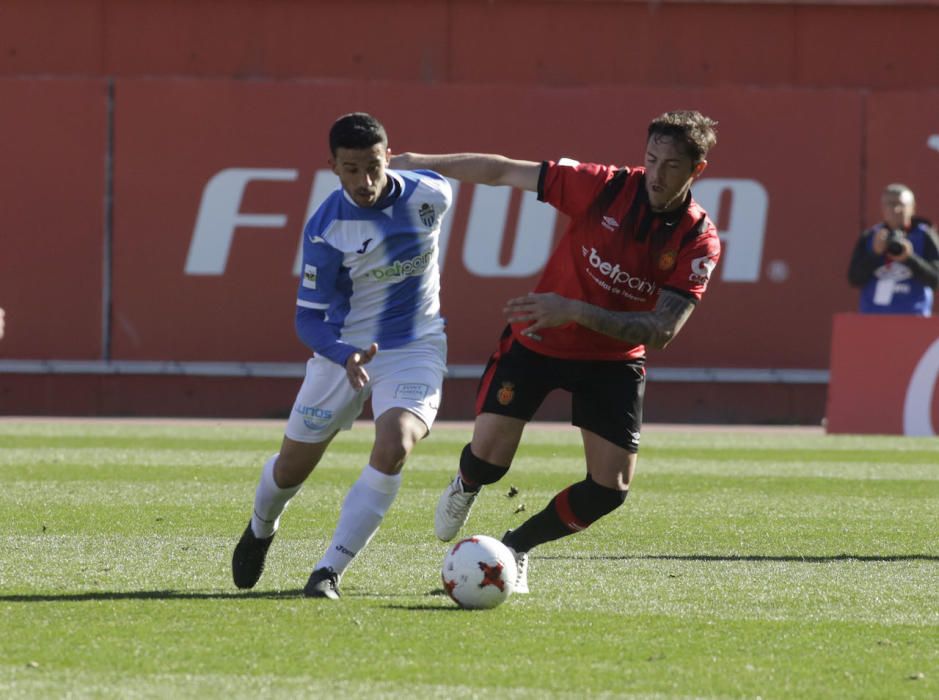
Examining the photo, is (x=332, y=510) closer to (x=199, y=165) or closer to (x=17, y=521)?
(x=17, y=521)

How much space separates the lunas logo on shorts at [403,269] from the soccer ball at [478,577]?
1183 mm

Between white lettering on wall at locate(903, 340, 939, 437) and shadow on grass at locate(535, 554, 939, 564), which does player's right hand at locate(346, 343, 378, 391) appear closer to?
shadow on grass at locate(535, 554, 939, 564)

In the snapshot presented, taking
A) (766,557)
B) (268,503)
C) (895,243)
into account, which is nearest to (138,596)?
(268,503)

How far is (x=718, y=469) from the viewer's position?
1341 cm

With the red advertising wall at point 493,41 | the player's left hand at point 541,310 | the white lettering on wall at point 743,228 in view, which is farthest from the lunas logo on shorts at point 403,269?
the red advertising wall at point 493,41

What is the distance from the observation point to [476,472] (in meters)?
7.48

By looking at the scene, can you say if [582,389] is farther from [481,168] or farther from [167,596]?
[167,596]

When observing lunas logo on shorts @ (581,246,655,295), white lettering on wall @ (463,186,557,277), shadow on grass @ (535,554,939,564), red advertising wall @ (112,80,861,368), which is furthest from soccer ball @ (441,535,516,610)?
white lettering on wall @ (463,186,557,277)

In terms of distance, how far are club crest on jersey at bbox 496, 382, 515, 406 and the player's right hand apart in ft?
2.93

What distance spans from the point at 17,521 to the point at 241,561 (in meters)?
2.72

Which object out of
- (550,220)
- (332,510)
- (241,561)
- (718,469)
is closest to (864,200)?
(550,220)

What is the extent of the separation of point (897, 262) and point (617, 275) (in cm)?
991

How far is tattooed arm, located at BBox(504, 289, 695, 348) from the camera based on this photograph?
253 inches

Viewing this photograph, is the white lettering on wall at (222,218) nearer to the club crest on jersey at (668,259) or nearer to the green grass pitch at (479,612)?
the green grass pitch at (479,612)
